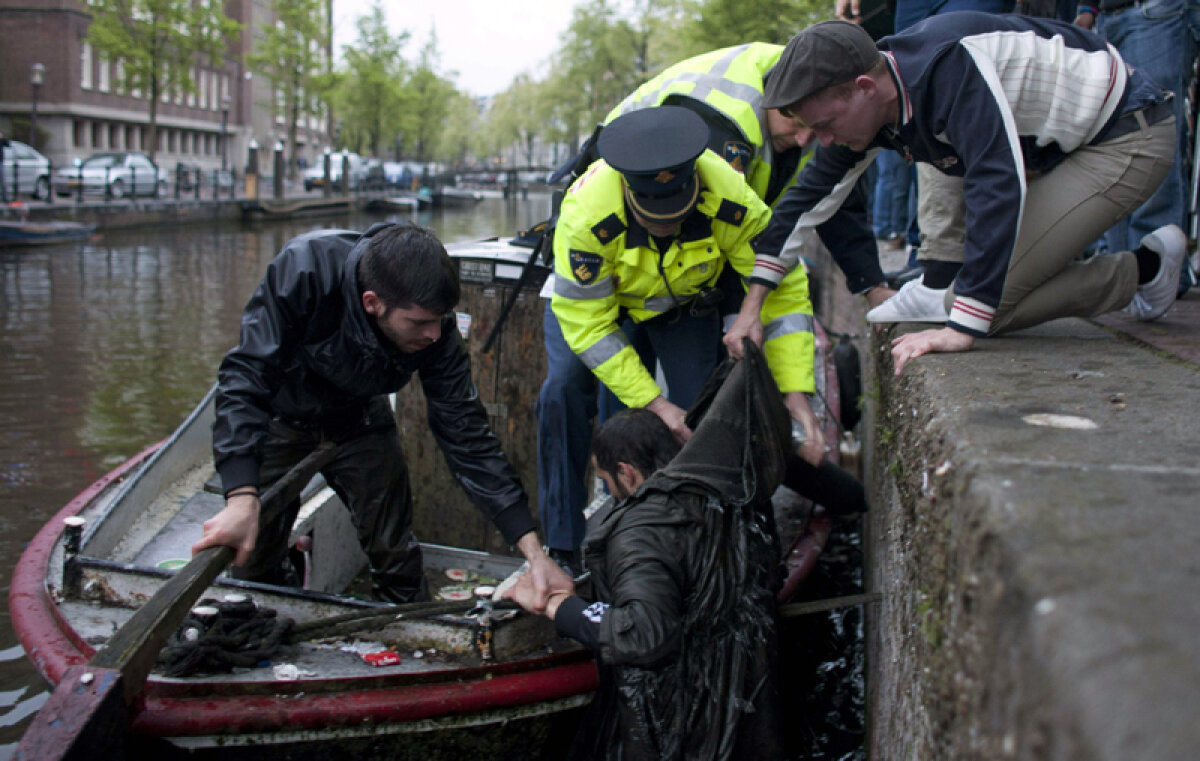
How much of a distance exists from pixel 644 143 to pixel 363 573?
10.1ft

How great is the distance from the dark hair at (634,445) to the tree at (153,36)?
28.9 meters

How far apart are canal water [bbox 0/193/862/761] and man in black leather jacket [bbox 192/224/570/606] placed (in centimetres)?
166

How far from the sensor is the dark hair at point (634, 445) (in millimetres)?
3068

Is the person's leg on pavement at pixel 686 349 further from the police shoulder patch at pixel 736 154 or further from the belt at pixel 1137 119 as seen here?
the belt at pixel 1137 119

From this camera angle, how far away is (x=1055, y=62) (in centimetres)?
275

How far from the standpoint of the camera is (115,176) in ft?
84.8

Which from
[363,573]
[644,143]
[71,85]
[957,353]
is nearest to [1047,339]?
[957,353]

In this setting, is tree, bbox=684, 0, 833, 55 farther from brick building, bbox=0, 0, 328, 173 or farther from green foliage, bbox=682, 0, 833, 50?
brick building, bbox=0, 0, 328, 173

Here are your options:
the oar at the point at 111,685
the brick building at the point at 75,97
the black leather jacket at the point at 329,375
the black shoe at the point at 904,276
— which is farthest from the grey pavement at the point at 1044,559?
the brick building at the point at 75,97

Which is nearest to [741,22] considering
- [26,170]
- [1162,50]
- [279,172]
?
[1162,50]

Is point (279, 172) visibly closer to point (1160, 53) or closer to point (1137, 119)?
point (1160, 53)

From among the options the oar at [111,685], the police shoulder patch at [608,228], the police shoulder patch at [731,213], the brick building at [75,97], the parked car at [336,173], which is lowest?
the oar at [111,685]

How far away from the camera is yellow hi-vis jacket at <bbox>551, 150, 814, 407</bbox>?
3.35 meters

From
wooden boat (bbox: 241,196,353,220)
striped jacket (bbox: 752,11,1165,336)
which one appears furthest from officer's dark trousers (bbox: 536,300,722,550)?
wooden boat (bbox: 241,196,353,220)
